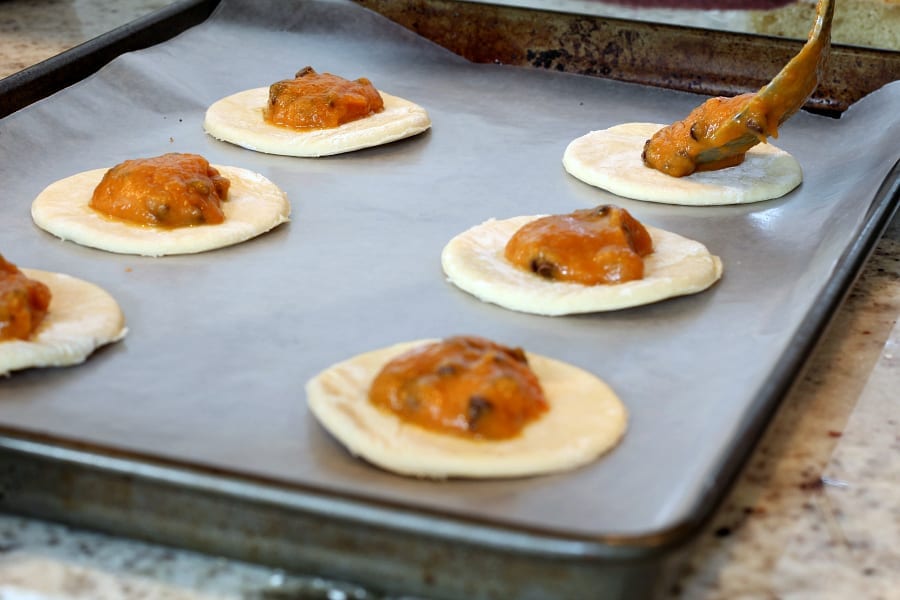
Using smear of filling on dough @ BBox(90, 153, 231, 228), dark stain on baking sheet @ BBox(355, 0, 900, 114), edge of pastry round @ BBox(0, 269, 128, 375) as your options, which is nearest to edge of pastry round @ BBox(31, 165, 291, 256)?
smear of filling on dough @ BBox(90, 153, 231, 228)

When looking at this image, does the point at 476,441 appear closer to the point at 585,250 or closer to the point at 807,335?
the point at 807,335

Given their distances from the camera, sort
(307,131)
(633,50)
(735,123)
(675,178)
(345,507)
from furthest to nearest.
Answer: (633,50)
(307,131)
(675,178)
(735,123)
(345,507)

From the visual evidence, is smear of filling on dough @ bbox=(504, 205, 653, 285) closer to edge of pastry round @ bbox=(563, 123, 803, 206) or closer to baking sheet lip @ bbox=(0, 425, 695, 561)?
edge of pastry round @ bbox=(563, 123, 803, 206)

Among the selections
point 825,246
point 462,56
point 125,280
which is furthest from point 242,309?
point 462,56

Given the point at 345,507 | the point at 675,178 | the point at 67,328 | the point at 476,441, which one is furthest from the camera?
the point at 675,178

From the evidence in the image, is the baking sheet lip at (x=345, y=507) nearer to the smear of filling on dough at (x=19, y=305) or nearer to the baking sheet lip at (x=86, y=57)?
the smear of filling on dough at (x=19, y=305)

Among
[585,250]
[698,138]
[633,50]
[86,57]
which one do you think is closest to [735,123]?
[698,138]

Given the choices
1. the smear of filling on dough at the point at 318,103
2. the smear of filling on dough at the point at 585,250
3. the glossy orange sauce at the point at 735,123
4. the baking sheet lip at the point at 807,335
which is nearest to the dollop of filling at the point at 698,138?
the glossy orange sauce at the point at 735,123
